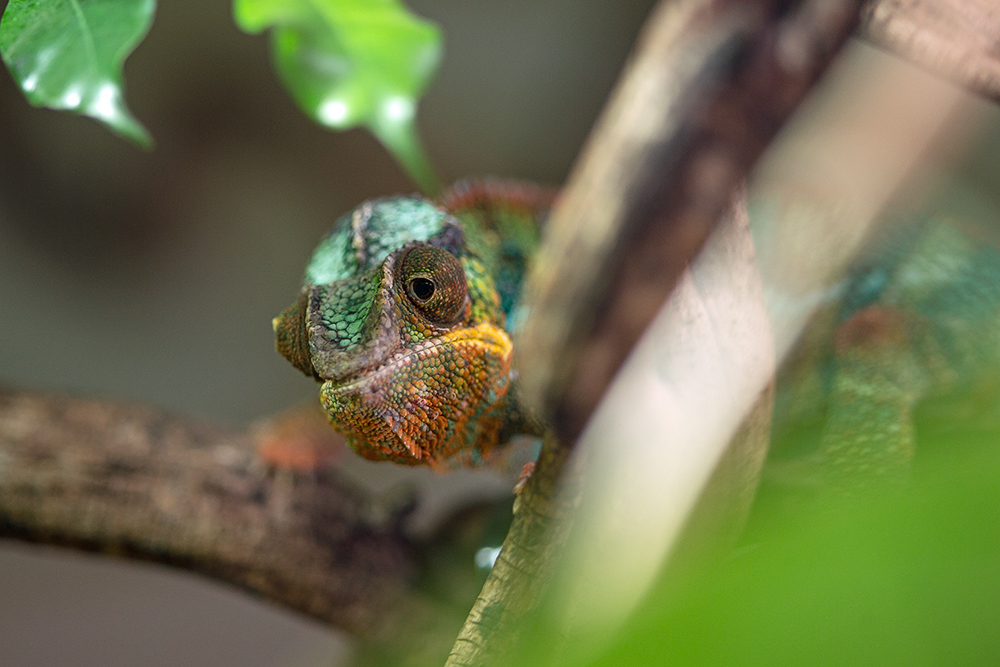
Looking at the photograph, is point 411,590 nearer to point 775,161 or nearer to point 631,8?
point 775,161

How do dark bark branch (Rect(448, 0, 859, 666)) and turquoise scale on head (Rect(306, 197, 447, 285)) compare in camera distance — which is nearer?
dark bark branch (Rect(448, 0, 859, 666))

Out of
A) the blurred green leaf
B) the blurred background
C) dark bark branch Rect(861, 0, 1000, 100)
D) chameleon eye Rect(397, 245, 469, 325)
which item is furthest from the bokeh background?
the blurred green leaf

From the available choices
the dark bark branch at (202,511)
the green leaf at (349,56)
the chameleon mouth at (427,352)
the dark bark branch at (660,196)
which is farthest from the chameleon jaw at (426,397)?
the dark bark branch at (202,511)

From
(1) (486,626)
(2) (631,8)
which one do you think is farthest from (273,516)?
(2) (631,8)

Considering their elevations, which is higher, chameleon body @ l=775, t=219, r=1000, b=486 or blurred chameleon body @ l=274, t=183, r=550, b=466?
chameleon body @ l=775, t=219, r=1000, b=486

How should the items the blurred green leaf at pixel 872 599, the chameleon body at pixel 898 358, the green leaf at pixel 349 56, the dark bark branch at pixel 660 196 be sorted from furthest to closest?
the chameleon body at pixel 898 358 → the green leaf at pixel 349 56 → the dark bark branch at pixel 660 196 → the blurred green leaf at pixel 872 599

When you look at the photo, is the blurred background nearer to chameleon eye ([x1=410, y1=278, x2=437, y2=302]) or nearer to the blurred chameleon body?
the blurred chameleon body

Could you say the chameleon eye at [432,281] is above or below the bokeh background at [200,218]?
below

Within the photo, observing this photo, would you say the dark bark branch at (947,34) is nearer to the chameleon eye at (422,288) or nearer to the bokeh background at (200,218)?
the chameleon eye at (422,288)
